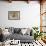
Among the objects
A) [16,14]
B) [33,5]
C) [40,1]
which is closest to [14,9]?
[16,14]

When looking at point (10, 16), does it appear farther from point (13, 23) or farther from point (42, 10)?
point (42, 10)

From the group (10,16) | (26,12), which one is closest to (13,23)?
(10,16)

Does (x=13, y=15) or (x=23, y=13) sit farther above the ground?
(x=23, y=13)

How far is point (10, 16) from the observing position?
21.4 feet

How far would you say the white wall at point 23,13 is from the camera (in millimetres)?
6562

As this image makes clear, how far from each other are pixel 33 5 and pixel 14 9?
1144mm

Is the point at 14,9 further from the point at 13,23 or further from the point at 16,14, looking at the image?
the point at 13,23

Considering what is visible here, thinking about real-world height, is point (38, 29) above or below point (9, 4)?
below

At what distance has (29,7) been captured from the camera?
260 inches

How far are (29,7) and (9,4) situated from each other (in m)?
1.19

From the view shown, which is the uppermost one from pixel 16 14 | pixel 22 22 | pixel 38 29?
pixel 16 14

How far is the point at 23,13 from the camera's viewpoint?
6586 mm

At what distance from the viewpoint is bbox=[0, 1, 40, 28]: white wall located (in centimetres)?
656

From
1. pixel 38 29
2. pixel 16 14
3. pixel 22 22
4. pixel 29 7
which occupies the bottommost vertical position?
pixel 38 29
